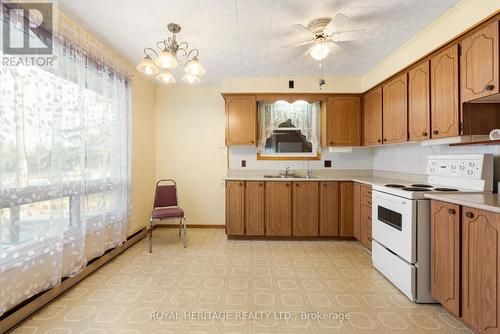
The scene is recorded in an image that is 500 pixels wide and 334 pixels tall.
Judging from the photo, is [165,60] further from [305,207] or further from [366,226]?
[366,226]

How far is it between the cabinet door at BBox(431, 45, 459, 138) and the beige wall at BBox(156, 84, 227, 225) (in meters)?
3.02

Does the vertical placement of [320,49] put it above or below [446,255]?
above

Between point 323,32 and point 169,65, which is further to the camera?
point 323,32

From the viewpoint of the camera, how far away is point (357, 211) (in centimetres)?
344

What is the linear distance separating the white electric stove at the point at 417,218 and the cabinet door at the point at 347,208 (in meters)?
1.08

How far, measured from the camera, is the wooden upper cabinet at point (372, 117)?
3320 millimetres

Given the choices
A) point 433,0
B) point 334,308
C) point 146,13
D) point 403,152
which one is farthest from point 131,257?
point 433,0

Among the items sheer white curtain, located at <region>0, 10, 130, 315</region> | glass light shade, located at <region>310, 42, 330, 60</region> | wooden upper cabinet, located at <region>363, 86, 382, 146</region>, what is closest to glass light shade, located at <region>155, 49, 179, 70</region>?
sheer white curtain, located at <region>0, 10, 130, 315</region>

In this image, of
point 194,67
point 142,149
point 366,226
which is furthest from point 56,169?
point 366,226

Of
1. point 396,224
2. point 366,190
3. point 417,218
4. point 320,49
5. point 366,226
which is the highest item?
point 320,49

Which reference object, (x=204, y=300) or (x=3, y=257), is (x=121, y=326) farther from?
(x=3, y=257)

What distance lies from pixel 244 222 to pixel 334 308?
191 cm

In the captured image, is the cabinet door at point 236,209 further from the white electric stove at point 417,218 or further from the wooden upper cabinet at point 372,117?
the wooden upper cabinet at point 372,117

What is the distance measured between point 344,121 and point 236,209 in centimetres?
221
